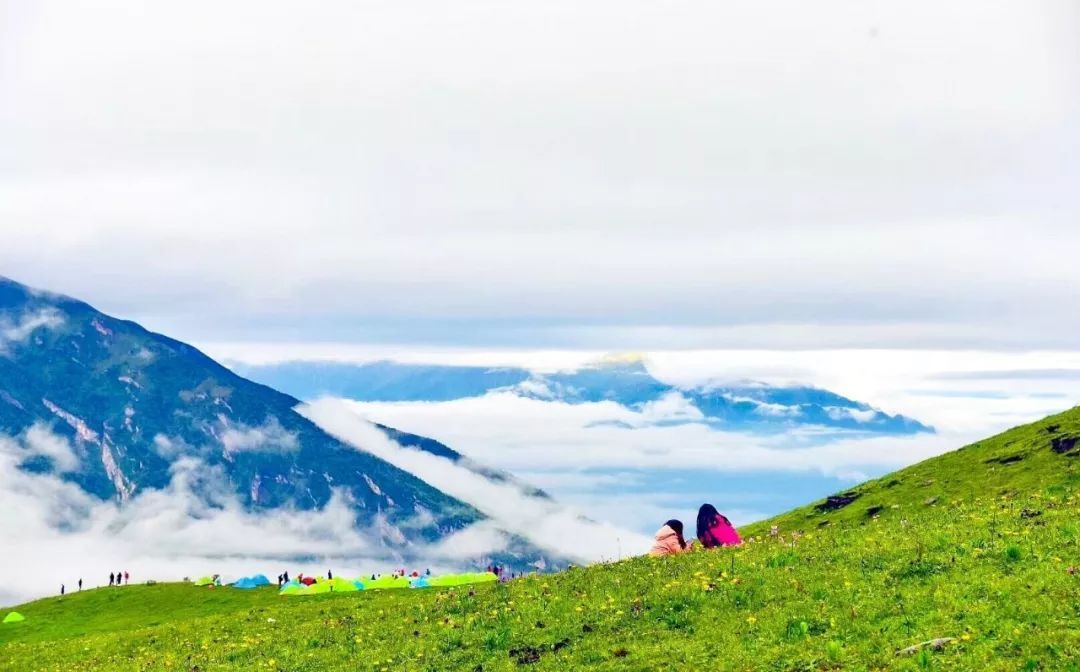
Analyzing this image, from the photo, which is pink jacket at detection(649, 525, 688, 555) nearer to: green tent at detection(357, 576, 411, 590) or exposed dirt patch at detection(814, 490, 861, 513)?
green tent at detection(357, 576, 411, 590)

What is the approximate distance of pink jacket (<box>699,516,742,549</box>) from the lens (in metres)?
54.4

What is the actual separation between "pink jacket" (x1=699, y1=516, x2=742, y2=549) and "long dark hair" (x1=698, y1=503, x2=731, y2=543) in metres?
0.06

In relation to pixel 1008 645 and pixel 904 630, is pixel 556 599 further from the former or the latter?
pixel 1008 645

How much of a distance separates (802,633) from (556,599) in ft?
37.2

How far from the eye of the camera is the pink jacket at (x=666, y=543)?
170 feet

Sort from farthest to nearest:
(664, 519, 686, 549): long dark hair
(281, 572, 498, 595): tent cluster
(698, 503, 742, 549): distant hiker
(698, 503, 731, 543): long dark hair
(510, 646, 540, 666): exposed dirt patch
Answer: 1. (281, 572, 498, 595): tent cluster
2. (698, 503, 731, 543): long dark hair
3. (698, 503, 742, 549): distant hiker
4. (664, 519, 686, 549): long dark hair
5. (510, 646, 540, 666): exposed dirt patch

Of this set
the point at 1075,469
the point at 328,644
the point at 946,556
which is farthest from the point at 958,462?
the point at 328,644

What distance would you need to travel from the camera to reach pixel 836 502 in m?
103

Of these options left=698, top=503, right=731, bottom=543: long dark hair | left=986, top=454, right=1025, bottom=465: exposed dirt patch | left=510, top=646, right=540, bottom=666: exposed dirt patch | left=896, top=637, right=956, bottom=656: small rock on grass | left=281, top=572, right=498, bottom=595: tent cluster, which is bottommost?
left=281, top=572, right=498, bottom=595: tent cluster

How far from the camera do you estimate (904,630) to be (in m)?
29.9

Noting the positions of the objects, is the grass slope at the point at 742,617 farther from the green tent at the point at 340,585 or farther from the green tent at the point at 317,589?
the green tent at the point at 340,585

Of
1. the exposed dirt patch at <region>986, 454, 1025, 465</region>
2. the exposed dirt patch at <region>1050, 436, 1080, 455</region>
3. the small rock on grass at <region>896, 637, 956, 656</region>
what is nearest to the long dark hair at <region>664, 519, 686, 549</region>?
the small rock on grass at <region>896, 637, 956, 656</region>

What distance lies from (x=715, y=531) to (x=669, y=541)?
10.4ft

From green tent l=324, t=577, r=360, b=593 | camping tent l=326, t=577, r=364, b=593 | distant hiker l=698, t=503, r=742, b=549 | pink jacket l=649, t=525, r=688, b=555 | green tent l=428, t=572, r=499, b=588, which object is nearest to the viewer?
pink jacket l=649, t=525, r=688, b=555
